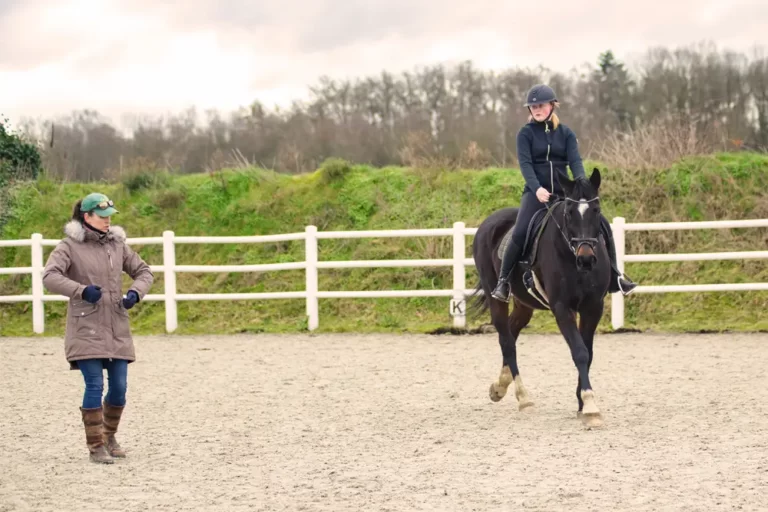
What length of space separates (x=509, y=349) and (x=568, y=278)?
3.72 ft

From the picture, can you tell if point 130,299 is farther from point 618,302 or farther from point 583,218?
point 618,302

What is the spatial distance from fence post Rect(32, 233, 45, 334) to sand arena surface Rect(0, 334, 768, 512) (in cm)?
372

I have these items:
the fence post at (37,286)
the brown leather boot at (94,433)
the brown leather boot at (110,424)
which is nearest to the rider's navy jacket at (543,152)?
the brown leather boot at (110,424)

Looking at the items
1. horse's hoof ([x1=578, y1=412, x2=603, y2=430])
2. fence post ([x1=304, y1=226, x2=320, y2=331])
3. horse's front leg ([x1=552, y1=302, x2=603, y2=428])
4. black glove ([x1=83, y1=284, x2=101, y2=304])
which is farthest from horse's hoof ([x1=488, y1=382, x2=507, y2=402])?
fence post ([x1=304, y1=226, x2=320, y2=331])

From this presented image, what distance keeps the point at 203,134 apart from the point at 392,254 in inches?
1040

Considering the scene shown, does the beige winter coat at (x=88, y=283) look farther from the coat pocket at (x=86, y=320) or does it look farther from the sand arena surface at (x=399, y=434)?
the sand arena surface at (x=399, y=434)

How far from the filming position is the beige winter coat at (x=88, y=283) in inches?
263

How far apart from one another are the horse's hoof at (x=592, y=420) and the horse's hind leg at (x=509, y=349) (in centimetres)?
93

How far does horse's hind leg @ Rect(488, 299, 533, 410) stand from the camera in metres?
8.56

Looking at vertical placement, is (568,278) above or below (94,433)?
above

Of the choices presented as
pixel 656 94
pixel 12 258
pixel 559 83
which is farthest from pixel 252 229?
pixel 559 83

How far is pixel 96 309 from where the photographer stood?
676 centimetres

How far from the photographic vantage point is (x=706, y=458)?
620 cm

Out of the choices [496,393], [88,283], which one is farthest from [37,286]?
[88,283]
